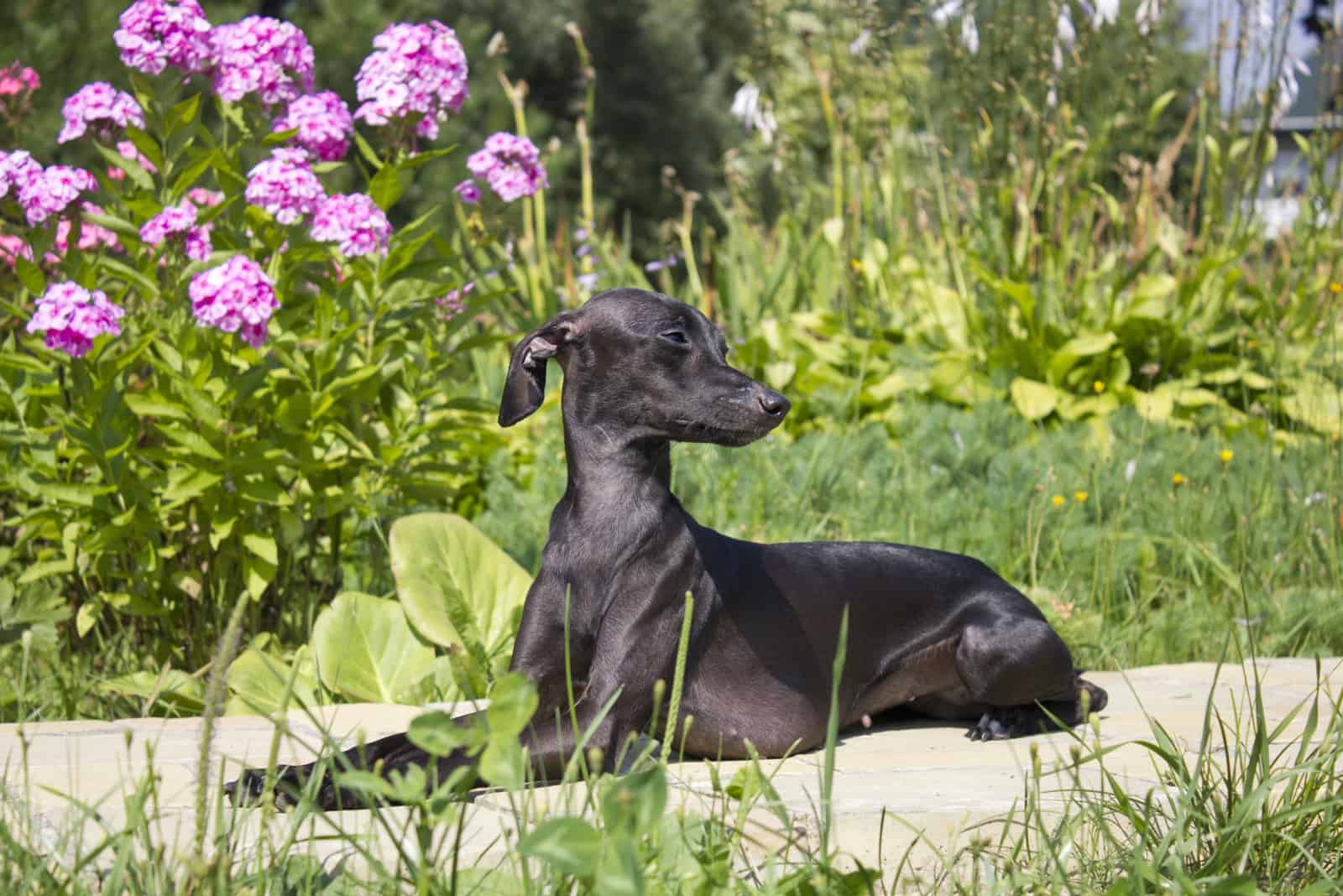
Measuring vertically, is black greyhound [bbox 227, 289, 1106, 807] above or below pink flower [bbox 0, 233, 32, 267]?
below

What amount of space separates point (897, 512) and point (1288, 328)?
2.45 m

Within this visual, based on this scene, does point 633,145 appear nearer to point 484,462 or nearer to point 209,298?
point 484,462

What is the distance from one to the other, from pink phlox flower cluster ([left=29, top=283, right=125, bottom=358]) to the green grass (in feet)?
5.51

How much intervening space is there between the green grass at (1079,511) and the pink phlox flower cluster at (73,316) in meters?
1.68

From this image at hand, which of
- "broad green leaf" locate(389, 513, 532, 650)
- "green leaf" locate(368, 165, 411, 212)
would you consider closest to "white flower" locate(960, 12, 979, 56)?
"green leaf" locate(368, 165, 411, 212)

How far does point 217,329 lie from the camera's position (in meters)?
3.41

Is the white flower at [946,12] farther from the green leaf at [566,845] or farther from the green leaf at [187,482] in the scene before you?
the green leaf at [566,845]

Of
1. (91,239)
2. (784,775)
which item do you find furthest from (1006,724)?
(91,239)

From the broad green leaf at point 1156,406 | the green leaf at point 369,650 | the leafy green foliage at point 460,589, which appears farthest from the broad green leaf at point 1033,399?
the green leaf at point 369,650

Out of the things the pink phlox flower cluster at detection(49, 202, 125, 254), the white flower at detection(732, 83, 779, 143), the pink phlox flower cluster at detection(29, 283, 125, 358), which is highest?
the white flower at detection(732, 83, 779, 143)

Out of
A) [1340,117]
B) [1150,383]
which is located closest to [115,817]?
[1150,383]

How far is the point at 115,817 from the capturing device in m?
2.31

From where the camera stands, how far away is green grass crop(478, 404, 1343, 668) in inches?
163

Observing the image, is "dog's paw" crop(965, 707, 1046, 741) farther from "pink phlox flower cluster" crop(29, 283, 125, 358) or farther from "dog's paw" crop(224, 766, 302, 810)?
"pink phlox flower cluster" crop(29, 283, 125, 358)
